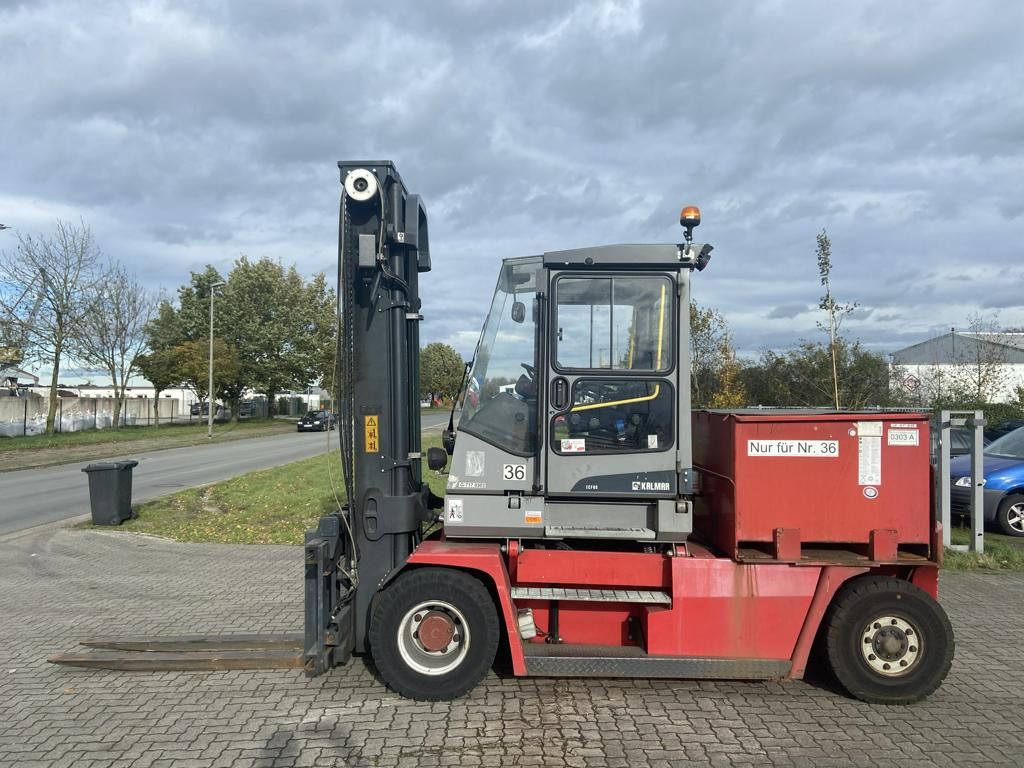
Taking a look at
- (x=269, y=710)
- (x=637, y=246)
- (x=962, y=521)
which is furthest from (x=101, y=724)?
(x=962, y=521)

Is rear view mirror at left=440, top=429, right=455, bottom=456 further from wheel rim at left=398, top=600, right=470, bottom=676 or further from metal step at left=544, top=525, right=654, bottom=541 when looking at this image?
wheel rim at left=398, top=600, right=470, bottom=676

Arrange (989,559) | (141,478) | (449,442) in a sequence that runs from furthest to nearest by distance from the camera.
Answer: (141,478) < (989,559) < (449,442)

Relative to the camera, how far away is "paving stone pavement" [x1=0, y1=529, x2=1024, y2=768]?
3.80 meters

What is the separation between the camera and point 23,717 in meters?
4.32

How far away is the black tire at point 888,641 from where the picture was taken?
172 inches

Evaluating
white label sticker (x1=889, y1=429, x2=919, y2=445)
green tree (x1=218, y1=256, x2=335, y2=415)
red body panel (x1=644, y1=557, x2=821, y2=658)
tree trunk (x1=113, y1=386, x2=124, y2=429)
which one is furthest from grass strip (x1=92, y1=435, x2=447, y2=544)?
green tree (x1=218, y1=256, x2=335, y2=415)

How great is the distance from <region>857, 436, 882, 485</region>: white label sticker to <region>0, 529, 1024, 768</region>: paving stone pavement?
1418 mm

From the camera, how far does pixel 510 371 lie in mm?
4598

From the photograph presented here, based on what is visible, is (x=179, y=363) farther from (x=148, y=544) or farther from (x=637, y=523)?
(x=637, y=523)

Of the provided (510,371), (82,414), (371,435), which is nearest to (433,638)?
(371,435)

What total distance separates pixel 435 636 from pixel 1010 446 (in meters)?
11.4

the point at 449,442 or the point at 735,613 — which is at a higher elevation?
the point at 449,442

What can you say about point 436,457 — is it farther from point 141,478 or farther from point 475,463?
point 141,478

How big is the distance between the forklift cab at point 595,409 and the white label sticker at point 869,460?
1064 millimetres
